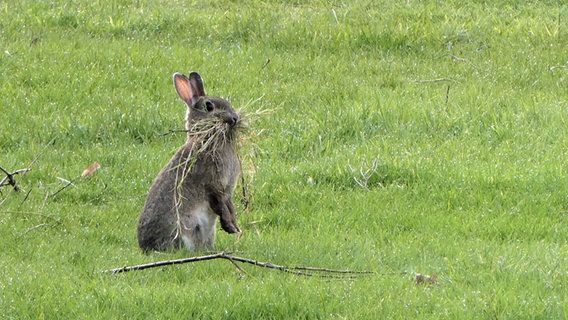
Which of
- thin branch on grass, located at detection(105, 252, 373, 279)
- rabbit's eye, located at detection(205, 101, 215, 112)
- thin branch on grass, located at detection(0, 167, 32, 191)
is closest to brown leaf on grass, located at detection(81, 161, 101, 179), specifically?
thin branch on grass, located at detection(0, 167, 32, 191)

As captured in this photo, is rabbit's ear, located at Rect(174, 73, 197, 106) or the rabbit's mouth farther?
rabbit's ear, located at Rect(174, 73, 197, 106)

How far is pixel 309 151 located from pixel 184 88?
2732 millimetres

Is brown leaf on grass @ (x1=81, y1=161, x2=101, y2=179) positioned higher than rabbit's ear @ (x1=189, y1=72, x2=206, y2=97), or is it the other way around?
rabbit's ear @ (x1=189, y1=72, x2=206, y2=97)

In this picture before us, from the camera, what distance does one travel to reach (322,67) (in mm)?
13133

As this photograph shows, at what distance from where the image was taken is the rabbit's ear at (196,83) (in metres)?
8.17

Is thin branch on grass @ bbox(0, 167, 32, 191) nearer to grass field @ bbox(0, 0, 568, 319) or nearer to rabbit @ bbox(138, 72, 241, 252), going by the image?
grass field @ bbox(0, 0, 568, 319)

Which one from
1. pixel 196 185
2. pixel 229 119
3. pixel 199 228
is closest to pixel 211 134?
pixel 229 119

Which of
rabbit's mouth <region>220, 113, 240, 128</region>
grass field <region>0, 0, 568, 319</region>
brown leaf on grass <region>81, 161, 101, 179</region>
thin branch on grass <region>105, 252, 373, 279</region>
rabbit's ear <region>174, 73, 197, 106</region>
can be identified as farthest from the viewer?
brown leaf on grass <region>81, 161, 101, 179</region>

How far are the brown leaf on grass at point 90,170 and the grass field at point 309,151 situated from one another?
0.32 ft

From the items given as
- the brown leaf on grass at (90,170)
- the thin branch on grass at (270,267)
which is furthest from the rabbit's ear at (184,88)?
the brown leaf on grass at (90,170)

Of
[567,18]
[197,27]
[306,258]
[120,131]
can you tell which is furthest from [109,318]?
[567,18]

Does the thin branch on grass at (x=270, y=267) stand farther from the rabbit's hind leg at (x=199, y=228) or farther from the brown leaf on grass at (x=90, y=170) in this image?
the brown leaf on grass at (x=90, y=170)

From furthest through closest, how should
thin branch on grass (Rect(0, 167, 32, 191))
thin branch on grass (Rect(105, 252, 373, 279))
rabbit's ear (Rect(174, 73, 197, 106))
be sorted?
thin branch on grass (Rect(0, 167, 32, 191))
rabbit's ear (Rect(174, 73, 197, 106))
thin branch on grass (Rect(105, 252, 373, 279))

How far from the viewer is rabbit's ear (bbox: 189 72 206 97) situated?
817 centimetres
